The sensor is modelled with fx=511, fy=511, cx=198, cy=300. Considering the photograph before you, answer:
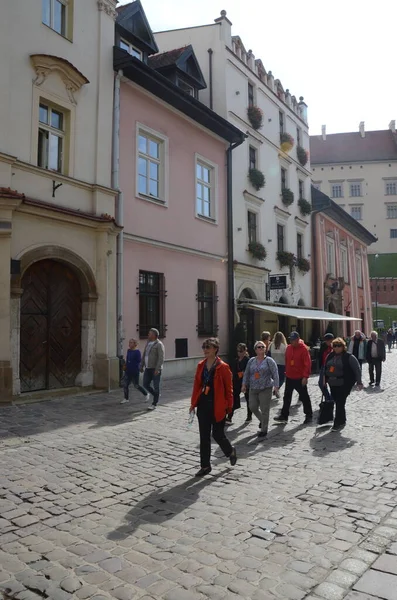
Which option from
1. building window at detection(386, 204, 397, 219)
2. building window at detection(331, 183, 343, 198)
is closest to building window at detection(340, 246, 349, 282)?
building window at detection(331, 183, 343, 198)

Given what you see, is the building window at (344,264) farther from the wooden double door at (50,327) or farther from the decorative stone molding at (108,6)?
the wooden double door at (50,327)

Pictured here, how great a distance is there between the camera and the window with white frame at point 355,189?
7188 cm

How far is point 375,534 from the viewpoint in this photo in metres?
4.23

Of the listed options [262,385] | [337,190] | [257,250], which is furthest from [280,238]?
[337,190]

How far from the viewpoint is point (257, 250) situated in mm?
21141

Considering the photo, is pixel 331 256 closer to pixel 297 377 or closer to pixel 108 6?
pixel 108 6

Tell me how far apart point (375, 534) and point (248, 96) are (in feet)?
69.8

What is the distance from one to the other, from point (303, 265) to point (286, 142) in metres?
6.22

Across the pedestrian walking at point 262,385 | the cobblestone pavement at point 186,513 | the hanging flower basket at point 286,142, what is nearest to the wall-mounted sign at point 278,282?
the hanging flower basket at point 286,142

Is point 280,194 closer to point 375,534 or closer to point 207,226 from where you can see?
point 207,226

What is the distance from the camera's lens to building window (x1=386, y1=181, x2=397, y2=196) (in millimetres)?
71875

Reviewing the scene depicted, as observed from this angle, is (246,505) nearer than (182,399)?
Yes

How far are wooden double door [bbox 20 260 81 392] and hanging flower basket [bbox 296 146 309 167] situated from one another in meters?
18.6

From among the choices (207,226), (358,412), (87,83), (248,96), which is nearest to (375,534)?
(358,412)
